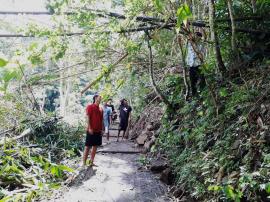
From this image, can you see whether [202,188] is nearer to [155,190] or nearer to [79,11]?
[155,190]

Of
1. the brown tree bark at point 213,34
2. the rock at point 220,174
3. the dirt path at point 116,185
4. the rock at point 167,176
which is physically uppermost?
the brown tree bark at point 213,34

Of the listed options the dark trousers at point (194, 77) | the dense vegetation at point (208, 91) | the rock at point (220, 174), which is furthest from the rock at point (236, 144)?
the dark trousers at point (194, 77)

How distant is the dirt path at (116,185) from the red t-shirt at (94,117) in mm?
975

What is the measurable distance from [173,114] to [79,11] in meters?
4.18

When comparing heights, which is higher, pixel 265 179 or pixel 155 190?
pixel 265 179

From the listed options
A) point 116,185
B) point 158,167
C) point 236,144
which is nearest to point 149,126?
point 158,167

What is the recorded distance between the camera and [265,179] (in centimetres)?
339

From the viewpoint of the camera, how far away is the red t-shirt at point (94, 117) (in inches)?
275

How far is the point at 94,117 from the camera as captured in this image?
7027mm

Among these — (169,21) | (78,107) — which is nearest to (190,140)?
(169,21)

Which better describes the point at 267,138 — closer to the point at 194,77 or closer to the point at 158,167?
the point at 158,167

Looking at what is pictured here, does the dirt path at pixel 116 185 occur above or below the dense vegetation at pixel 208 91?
below

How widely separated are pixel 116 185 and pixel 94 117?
1.76 metres

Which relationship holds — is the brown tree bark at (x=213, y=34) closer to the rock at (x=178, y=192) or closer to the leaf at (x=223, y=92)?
the leaf at (x=223, y=92)
